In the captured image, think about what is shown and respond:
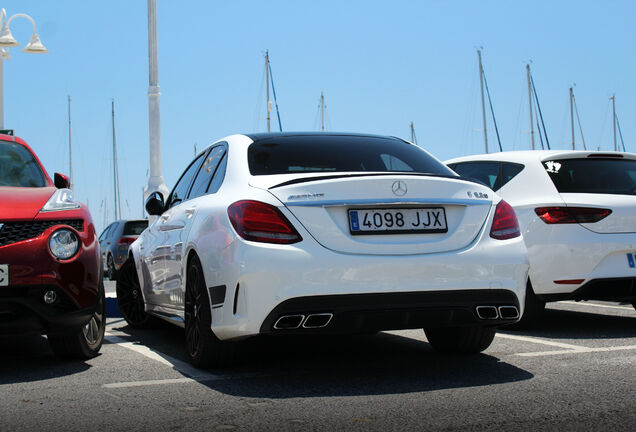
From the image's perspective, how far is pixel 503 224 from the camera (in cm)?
495

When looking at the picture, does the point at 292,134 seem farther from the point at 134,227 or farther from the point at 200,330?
the point at 134,227

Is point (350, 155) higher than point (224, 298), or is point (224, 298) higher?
point (350, 155)

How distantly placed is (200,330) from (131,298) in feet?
10.7

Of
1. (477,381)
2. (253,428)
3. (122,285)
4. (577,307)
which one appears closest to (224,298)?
(253,428)

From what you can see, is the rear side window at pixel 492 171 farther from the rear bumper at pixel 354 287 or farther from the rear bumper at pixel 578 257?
the rear bumper at pixel 354 287

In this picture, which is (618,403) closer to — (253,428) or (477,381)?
(477,381)

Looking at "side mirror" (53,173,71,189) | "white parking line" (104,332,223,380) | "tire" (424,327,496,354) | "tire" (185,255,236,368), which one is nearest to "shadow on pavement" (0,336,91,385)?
"white parking line" (104,332,223,380)

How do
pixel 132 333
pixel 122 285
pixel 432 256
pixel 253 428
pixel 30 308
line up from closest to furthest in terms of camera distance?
pixel 253 428, pixel 432 256, pixel 30 308, pixel 132 333, pixel 122 285

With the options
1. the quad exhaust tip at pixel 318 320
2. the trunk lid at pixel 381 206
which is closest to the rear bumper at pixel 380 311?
the quad exhaust tip at pixel 318 320

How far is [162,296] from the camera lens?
6383 mm

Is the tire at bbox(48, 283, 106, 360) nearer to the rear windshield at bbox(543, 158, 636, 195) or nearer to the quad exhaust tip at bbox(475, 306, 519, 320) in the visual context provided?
the quad exhaust tip at bbox(475, 306, 519, 320)

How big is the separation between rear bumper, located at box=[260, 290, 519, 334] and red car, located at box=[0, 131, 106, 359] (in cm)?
145

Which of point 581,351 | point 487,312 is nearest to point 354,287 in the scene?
point 487,312

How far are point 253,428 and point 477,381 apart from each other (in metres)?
1.59
